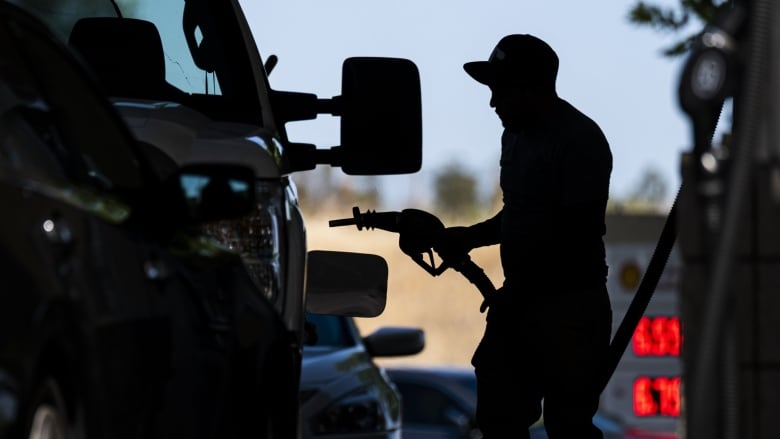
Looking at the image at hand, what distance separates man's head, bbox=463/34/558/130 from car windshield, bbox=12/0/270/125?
942mm

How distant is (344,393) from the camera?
11.1 metres

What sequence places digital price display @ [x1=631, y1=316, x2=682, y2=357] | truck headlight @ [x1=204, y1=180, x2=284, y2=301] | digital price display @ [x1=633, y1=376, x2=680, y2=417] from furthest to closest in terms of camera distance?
digital price display @ [x1=631, y1=316, x2=682, y2=357]
digital price display @ [x1=633, y1=376, x2=680, y2=417]
truck headlight @ [x1=204, y1=180, x2=284, y2=301]

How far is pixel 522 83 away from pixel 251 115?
1.22 meters

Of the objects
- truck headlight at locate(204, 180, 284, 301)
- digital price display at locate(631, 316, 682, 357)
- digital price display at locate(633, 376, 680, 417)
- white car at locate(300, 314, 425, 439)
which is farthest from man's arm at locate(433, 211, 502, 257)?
digital price display at locate(631, 316, 682, 357)

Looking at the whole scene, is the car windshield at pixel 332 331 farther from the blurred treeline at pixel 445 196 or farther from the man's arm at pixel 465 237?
the blurred treeline at pixel 445 196

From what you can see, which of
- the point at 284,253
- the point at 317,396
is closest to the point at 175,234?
the point at 284,253

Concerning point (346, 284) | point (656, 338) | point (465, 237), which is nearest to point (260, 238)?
point (346, 284)

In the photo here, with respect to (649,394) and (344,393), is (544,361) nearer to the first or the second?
(344,393)

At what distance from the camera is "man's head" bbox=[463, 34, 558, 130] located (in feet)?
30.7

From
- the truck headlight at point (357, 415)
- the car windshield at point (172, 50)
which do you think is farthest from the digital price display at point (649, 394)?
the car windshield at point (172, 50)

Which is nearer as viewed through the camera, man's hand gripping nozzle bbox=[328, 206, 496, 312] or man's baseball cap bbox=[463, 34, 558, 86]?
man's baseball cap bbox=[463, 34, 558, 86]

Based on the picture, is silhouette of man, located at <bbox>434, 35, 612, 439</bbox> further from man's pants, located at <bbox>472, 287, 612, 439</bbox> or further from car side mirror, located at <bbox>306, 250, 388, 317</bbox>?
car side mirror, located at <bbox>306, 250, 388, 317</bbox>

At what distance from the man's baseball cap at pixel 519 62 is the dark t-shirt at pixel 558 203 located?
0.19 metres

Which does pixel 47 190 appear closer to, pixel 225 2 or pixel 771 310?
pixel 771 310
